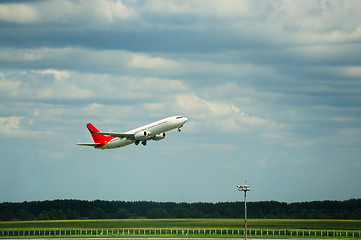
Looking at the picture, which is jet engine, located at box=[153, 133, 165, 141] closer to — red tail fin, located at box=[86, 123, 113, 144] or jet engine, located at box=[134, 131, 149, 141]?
jet engine, located at box=[134, 131, 149, 141]

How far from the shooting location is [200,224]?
17225 cm

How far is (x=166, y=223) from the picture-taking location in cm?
17325

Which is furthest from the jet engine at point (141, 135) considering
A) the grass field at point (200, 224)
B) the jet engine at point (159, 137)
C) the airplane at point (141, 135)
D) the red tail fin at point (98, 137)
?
the grass field at point (200, 224)

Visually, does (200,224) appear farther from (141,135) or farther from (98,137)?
(141,135)

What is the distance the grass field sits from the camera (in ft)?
535

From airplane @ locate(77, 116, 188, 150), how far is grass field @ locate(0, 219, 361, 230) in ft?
71.6

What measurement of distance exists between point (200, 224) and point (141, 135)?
3931 cm

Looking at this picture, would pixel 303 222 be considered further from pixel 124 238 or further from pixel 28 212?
pixel 28 212

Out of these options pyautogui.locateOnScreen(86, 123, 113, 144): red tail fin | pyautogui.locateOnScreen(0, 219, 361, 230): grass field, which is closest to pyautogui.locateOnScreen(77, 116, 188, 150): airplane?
pyautogui.locateOnScreen(86, 123, 113, 144): red tail fin

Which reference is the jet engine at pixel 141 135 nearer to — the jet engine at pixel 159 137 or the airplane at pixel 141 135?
the airplane at pixel 141 135

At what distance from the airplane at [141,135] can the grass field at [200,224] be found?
21.8 meters

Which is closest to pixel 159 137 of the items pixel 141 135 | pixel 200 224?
pixel 141 135

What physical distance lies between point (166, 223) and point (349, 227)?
4724 cm

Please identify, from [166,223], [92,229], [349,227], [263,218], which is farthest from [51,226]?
[349,227]
